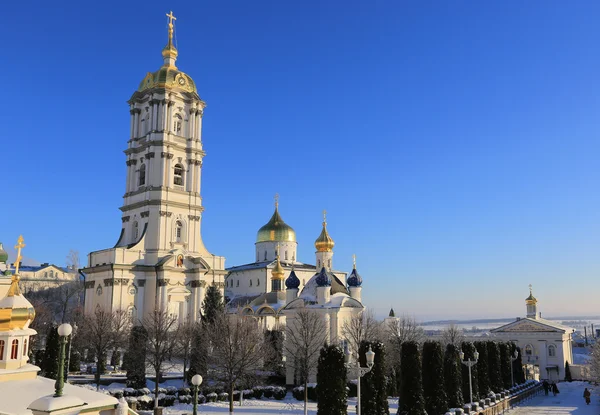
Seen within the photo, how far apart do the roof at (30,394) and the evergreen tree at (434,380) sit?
15.3m

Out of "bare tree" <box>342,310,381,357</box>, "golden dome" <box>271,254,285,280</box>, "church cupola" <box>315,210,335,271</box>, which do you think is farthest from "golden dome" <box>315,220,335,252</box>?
"golden dome" <box>271,254,285,280</box>

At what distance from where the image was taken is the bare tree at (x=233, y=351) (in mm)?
28688

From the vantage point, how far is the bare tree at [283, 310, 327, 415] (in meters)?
33.7

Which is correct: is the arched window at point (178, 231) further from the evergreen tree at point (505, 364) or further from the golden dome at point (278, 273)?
the evergreen tree at point (505, 364)

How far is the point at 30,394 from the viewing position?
13.8 m

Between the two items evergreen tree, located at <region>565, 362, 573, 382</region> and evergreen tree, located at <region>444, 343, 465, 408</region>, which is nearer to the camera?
evergreen tree, located at <region>444, 343, 465, 408</region>

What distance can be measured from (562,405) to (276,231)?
131ft

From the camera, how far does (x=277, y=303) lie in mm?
53719

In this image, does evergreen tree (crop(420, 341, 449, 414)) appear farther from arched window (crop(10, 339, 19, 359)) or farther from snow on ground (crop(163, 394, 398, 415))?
arched window (crop(10, 339, 19, 359))

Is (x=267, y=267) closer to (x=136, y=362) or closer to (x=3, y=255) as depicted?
(x=136, y=362)

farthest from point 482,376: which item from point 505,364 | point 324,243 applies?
point 324,243

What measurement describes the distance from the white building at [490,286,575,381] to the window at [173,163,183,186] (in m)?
35.8

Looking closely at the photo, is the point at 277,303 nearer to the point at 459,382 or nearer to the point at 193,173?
the point at 193,173

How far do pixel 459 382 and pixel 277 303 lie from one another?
1108 inches
